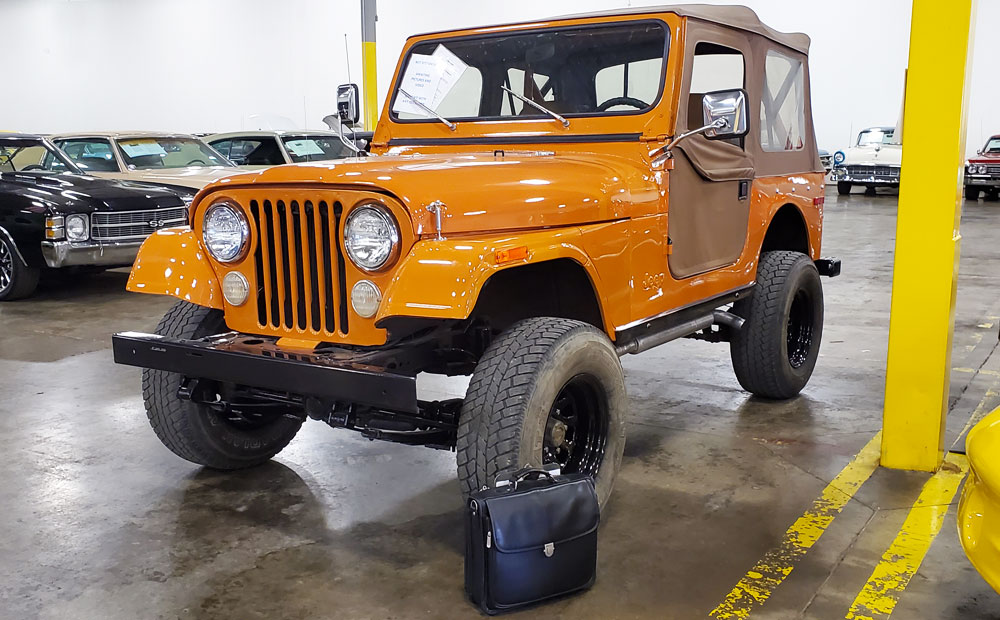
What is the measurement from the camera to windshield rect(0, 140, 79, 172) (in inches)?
338

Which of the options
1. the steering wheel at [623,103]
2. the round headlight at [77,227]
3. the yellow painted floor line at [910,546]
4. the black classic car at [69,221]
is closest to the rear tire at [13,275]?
the black classic car at [69,221]

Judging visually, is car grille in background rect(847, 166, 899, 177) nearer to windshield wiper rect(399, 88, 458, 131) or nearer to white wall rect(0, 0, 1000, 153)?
white wall rect(0, 0, 1000, 153)

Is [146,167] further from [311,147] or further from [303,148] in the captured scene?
[311,147]

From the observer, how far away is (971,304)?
7438 millimetres

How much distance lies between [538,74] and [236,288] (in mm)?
1637

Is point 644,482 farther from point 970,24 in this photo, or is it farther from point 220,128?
point 220,128

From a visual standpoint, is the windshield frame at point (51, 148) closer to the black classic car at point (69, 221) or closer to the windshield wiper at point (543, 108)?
the black classic car at point (69, 221)

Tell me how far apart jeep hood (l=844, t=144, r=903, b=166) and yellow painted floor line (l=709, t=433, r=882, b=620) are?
15.2 meters

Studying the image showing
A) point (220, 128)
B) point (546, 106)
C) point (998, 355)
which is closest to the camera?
point (546, 106)

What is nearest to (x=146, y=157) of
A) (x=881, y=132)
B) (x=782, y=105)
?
(x=782, y=105)

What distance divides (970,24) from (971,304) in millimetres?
4641

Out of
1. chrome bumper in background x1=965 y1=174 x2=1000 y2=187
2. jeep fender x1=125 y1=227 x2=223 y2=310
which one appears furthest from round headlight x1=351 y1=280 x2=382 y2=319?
chrome bumper in background x1=965 y1=174 x2=1000 y2=187

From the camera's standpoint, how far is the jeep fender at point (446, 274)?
2609 mm

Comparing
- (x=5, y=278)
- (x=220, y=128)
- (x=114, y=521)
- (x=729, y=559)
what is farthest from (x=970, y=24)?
(x=220, y=128)
